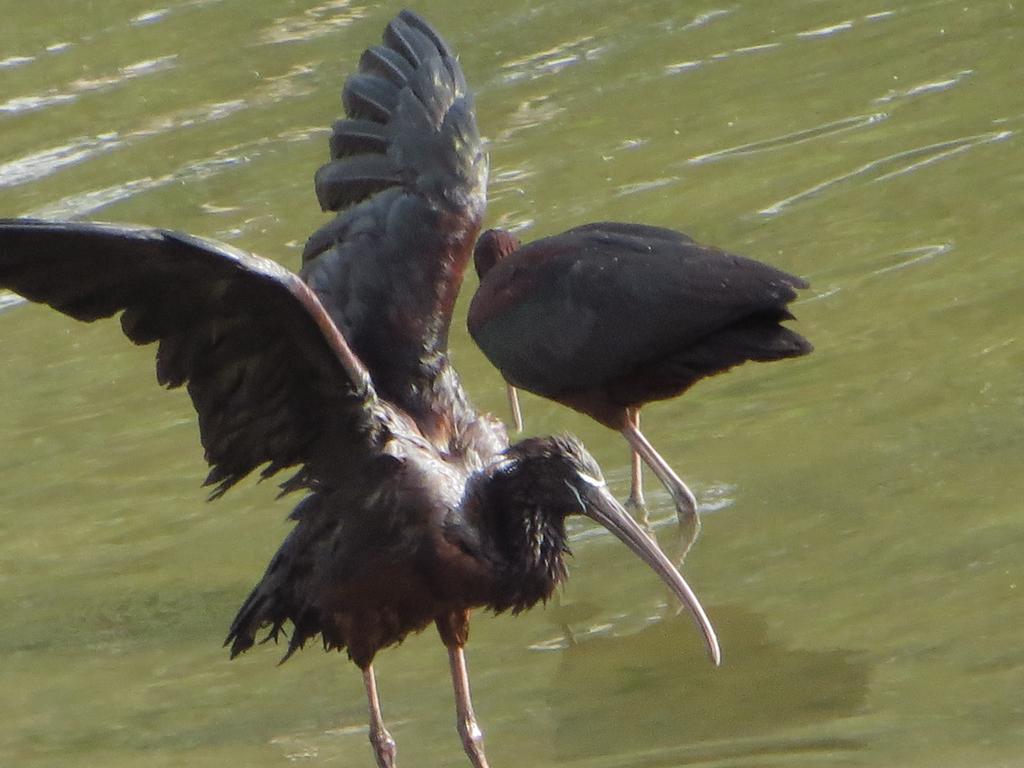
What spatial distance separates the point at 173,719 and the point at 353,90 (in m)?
2.42

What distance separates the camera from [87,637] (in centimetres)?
774

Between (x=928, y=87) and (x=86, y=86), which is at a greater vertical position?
(x=86, y=86)

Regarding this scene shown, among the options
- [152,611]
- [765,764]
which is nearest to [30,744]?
[152,611]

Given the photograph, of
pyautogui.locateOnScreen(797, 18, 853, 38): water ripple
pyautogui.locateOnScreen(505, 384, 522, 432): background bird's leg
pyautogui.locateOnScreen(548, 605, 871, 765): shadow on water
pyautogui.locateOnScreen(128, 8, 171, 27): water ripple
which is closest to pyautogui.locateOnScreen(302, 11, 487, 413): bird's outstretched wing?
pyautogui.locateOnScreen(548, 605, 871, 765): shadow on water

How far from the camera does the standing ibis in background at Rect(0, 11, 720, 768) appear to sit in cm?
548

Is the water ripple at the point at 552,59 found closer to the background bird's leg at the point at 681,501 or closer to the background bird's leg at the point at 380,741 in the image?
the background bird's leg at the point at 681,501

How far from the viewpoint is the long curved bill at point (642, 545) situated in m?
6.47

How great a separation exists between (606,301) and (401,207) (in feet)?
3.73

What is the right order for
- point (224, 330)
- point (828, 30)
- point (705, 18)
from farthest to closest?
point (705, 18)
point (828, 30)
point (224, 330)

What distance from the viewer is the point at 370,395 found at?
608cm

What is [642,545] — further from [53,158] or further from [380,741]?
[53,158]

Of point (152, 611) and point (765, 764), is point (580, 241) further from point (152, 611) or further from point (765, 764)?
point (765, 764)

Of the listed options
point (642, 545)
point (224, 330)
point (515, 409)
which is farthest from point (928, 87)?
point (224, 330)

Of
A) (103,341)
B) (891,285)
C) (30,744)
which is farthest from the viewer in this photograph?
(103,341)
